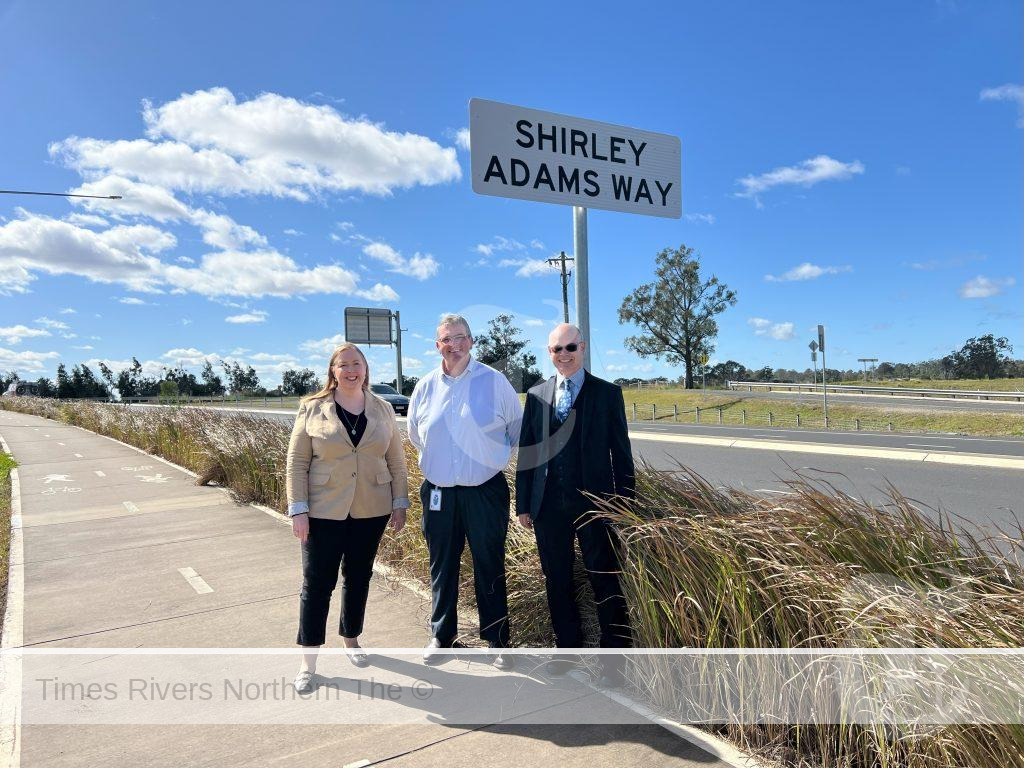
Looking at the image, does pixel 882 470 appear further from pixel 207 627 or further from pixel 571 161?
pixel 207 627

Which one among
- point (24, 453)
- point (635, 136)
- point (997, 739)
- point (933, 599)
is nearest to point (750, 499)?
point (933, 599)

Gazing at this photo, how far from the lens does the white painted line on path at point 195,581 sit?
208 inches

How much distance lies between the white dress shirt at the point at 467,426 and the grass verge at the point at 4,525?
11.6ft

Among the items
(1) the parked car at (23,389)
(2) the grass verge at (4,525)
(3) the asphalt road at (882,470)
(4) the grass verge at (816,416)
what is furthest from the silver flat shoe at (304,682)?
(1) the parked car at (23,389)

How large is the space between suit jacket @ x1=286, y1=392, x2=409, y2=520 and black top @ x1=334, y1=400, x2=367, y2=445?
0.03 m

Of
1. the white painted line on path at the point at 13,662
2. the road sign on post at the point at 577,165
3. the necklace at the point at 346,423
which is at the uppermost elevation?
the road sign on post at the point at 577,165

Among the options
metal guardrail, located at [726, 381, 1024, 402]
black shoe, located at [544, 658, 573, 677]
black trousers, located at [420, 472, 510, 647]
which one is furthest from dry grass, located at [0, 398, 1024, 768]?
metal guardrail, located at [726, 381, 1024, 402]

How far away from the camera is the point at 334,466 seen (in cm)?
367

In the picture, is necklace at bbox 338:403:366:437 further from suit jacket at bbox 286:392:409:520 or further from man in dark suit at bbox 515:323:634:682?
man in dark suit at bbox 515:323:634:682

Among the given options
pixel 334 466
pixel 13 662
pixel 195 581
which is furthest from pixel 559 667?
pixel 195 581

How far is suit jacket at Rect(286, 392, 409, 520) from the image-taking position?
144 inches

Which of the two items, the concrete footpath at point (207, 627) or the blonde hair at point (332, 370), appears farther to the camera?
the blonde hair at point (332, 370)

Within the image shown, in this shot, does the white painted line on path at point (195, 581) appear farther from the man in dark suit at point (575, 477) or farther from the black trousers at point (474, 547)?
the man in dark suit at point (575, 477)

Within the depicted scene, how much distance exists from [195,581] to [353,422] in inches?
111
